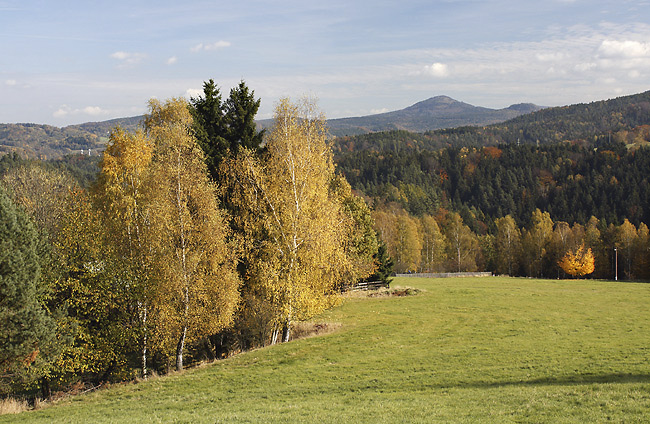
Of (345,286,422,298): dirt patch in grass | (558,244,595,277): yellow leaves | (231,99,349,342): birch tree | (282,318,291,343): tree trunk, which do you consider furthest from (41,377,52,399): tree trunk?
(558,244,595,277): yellow leaves

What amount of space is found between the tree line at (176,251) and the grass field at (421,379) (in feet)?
9.15

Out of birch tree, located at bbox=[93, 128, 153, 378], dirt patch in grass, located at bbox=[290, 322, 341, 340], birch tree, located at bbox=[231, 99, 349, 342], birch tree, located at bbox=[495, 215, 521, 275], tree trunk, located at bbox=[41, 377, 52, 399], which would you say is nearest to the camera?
birch tree, located at bbox=[93, 128, 153, 378]

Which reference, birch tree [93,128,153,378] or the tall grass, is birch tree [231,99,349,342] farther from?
the tall grass

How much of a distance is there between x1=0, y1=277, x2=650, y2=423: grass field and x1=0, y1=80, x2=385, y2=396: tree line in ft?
9.15

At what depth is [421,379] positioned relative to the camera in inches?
757

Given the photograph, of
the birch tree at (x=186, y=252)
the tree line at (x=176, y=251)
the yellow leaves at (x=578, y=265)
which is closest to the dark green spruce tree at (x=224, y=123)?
the tree line at (x=176, y=251)

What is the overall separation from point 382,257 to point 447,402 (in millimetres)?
35172

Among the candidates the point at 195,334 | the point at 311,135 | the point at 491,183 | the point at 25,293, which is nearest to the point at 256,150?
the point at 311,135

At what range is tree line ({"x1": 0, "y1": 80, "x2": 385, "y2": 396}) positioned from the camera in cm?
2192

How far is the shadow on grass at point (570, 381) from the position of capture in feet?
56.4

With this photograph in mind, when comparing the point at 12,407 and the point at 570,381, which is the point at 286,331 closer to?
the point at 12,407

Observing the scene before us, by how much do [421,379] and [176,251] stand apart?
43.8 ft

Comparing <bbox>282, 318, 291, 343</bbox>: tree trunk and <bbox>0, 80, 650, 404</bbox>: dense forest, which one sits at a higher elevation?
<bbox>0, 80, 650, 404</bbox>: dense forest

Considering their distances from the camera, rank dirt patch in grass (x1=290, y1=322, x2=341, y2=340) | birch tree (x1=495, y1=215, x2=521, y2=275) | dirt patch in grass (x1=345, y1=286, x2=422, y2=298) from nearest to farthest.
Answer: dirt patch in grass (x1=290, y1=322, x2=341, y2=340), dirt patch in grass (x1=345, y1=286, x2=422, y2=298), birch tree (x1=495, y1=215, x2=521, y2=275)
